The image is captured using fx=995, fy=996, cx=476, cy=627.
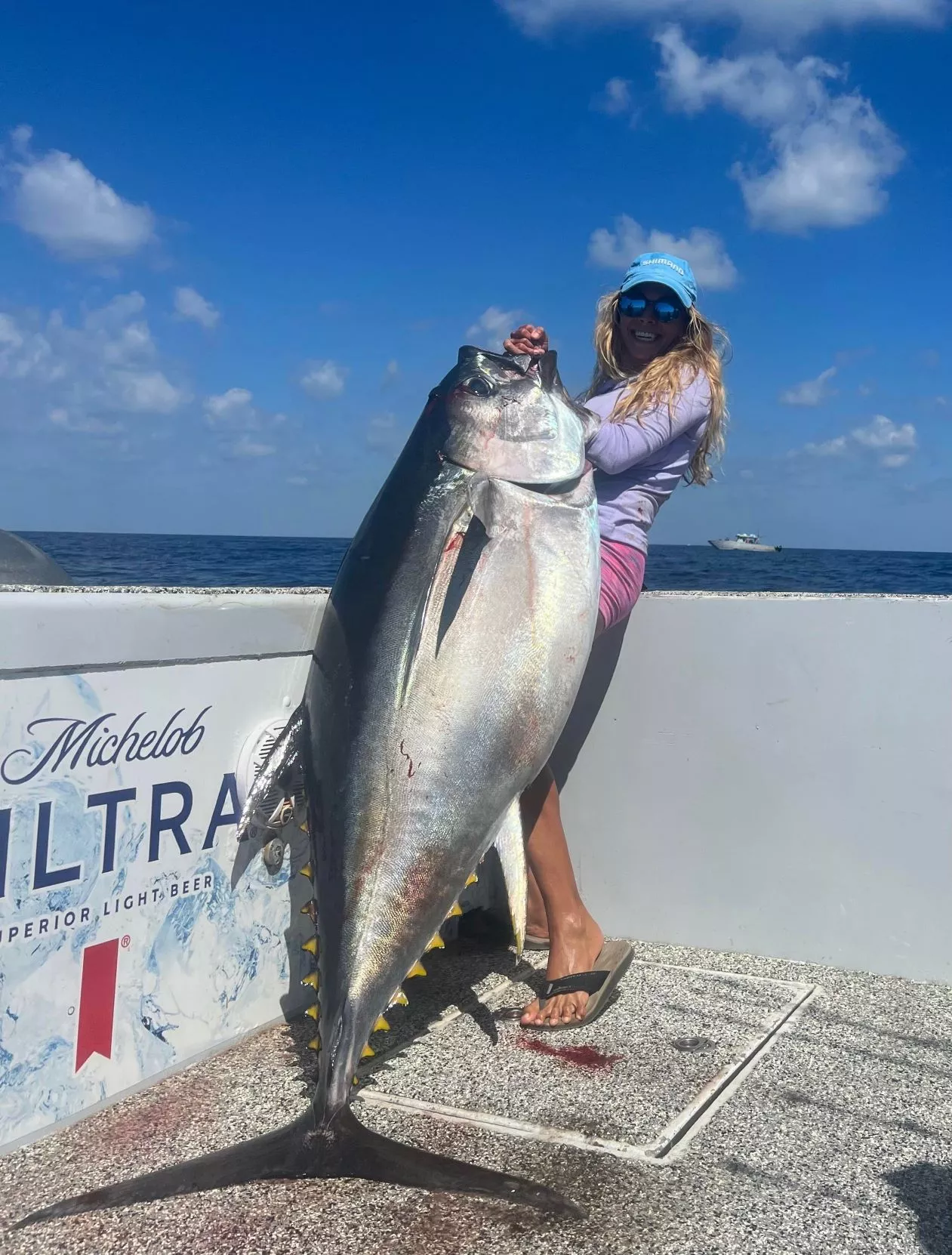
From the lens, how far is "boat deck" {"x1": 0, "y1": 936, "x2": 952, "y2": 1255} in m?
1.78

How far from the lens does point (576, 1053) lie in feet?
8.34

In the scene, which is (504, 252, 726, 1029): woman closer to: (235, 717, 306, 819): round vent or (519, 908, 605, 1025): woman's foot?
(519, 908, 605, 1025): woman's foot

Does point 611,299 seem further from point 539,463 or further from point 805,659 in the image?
point 805,659

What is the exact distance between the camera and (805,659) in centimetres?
312

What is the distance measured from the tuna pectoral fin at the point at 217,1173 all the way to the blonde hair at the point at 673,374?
1.98m

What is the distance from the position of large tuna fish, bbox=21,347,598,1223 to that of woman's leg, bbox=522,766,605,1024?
0.52 m

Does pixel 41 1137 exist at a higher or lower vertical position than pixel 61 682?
lower

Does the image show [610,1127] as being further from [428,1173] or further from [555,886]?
[555,886]

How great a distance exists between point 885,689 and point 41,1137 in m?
2.51

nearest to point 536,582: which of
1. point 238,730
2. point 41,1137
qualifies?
point 238,730

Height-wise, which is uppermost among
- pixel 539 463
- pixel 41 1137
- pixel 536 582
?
pixel 539 463

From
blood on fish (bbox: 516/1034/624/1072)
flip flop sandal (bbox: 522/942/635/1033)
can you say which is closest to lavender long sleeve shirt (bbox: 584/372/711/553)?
flip flop sandal (bbox: 522/942/635/1033)

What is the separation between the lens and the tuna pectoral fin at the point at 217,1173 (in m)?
1.82

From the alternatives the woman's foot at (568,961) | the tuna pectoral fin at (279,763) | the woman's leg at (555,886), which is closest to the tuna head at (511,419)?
the tuna pectoral fin at (279,763)
